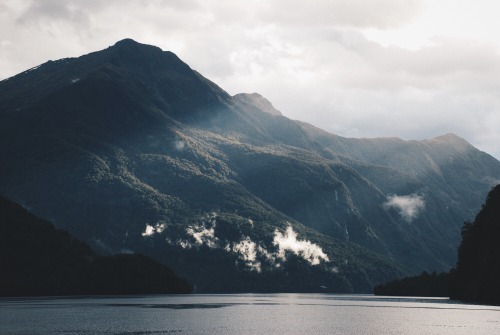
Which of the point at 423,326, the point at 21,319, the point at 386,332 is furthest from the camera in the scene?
the point at 21,319

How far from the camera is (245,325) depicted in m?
188

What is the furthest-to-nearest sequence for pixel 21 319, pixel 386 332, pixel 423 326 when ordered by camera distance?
1. pixel 21 319
2. pixel 423 326
3. pixel 386 332

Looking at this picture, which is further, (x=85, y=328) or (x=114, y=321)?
(x=114, y=321)

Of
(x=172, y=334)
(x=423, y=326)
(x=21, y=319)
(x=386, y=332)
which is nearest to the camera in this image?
(x=172, y=334)

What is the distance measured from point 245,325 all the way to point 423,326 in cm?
4731

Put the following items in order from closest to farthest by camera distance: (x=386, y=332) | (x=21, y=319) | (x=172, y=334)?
(x=172, y=334), (x=386, y=332), (x=21, y=319)

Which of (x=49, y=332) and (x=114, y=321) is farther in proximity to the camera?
(x=114, y=321)

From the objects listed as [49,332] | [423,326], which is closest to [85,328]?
[49,332]

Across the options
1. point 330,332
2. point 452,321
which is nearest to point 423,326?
point 452,321

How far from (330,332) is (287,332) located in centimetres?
1026

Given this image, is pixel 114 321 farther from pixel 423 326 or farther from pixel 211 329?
pixel 423 326

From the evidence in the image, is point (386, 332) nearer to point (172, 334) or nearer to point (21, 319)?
point (172, 334)

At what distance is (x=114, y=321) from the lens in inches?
7736

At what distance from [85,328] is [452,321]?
101192 mm
